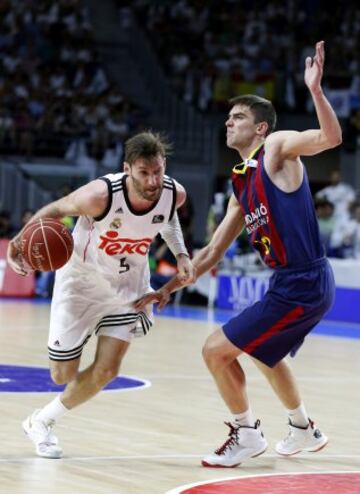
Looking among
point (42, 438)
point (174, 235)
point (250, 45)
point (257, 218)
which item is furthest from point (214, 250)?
point (250, 45)

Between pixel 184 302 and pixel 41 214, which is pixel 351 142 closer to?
pixel 184 302

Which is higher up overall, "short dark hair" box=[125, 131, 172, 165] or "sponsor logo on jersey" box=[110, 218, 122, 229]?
"short dark hair" box=[125, 131, 172, 165]

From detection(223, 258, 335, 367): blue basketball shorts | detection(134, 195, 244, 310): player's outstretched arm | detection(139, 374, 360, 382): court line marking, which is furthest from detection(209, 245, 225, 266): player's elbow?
detection(139, 374, 360, 382): court line marking

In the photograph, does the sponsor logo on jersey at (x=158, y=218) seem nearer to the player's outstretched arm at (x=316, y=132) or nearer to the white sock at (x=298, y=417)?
the player's outstretched arm at (x=316, y=132)

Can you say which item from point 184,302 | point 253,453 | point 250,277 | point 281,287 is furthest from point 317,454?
point 184,302

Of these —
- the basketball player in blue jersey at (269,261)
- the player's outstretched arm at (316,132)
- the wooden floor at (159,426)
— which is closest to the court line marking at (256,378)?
the wooden floor at (159,426)

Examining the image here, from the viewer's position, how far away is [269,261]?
22.3 feet

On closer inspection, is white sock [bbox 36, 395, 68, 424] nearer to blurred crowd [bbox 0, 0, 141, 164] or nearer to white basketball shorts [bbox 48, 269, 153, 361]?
white basketball shorts [bbox 48, 269, 153, 361]

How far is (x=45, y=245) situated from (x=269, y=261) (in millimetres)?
1252

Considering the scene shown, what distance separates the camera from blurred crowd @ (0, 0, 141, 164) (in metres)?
24.6

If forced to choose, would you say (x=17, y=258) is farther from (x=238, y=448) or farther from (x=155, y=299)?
(x=238, y=448)

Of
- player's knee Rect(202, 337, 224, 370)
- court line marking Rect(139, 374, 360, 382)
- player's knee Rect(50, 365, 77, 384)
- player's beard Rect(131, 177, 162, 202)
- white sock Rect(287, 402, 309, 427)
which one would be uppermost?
player's beard Rect(131, 177, 162, 202)

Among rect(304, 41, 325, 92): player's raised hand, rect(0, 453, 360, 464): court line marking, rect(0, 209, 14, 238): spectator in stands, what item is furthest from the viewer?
rect(0, 209, 14, 238): spectator in stands

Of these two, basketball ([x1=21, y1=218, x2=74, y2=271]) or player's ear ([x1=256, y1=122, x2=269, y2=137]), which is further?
player's ear ([x1=256, y1=122, x2=269, y2=137])
